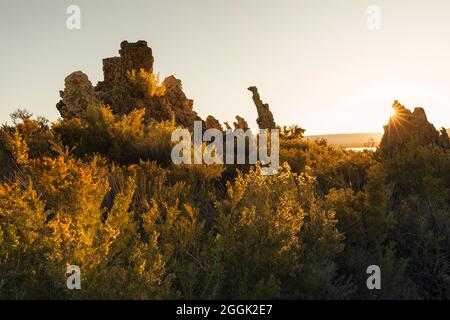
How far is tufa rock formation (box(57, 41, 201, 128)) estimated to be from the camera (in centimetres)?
1766

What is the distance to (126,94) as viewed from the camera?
17.8 metres

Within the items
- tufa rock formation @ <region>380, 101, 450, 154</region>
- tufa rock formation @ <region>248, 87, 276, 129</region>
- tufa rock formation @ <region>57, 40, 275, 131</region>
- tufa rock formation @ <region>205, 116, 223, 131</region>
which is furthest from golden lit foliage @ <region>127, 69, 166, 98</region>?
tufa rock formation @ <region>380, 101, 450, 154</region>

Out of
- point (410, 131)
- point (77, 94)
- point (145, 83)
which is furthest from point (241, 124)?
point (410, 131)

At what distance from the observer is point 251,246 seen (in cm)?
460

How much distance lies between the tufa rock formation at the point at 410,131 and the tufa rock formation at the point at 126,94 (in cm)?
813

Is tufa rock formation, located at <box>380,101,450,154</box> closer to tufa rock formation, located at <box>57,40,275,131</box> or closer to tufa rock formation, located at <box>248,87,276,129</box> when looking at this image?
tufa rock formation, located at <box>57,40,275,131</box>

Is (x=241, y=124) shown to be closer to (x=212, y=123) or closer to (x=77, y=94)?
(x=212, y=123)

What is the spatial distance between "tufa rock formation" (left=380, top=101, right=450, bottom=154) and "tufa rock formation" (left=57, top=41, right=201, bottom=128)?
320 inches

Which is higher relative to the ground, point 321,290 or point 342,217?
point 342,217

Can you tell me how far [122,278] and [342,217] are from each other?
298cm

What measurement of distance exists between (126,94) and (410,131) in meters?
9.88

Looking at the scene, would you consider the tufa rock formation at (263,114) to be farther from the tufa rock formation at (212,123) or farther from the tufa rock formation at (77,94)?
the tufa rock formation at (77,94)
